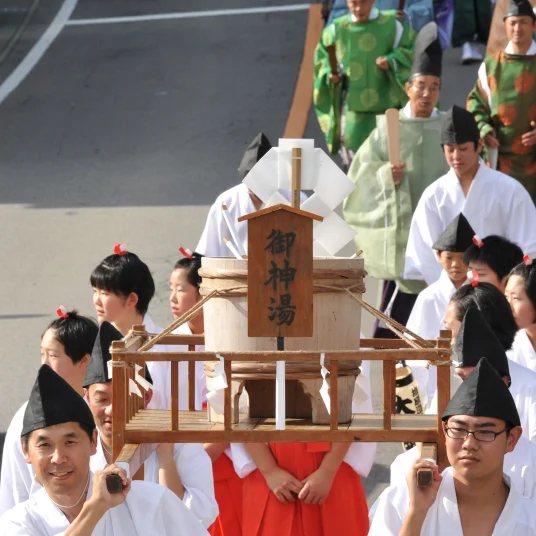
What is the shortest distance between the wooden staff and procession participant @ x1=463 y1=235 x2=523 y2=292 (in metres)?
1.59

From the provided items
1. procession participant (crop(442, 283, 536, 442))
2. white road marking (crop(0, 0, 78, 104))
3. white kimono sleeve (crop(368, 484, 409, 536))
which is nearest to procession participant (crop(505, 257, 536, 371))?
procession participant (crop(442, 283, 536, 442))

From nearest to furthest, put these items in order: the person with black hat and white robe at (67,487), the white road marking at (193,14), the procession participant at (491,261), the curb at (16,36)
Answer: the person with black hat and white robe at (67,487)
the procession participant at (491,261)
the curb at (16,36)
the white road marking at (193,14)

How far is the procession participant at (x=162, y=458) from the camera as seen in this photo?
5113 millimetres

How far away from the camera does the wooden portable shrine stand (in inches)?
164

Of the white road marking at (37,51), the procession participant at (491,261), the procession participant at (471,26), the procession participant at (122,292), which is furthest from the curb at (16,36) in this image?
the procession participant at (491,261)

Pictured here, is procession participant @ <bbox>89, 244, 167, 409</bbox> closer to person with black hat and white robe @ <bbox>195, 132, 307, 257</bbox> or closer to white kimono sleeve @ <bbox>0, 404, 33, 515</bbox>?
white kimono sleeve @ <bbox>0, 404, 33, 515</bbox>

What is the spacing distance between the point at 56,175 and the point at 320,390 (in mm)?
9303

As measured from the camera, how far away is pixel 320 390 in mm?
4328

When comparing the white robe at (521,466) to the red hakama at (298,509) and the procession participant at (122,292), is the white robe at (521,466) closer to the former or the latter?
the red hakama at (298,509)

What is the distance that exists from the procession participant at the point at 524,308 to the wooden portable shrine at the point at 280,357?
7.18 feet

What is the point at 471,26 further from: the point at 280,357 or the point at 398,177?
the point at 280,357

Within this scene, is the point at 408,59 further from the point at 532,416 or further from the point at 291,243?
the point at 291,243

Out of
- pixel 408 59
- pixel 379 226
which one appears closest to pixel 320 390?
pixel 379 226

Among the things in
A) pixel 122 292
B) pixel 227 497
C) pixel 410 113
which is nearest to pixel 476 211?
pixel 410 113
